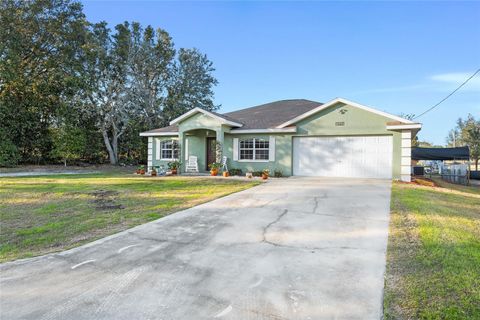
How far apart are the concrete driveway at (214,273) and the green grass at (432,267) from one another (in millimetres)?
189

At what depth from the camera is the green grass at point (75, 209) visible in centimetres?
495

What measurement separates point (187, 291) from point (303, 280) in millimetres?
1332

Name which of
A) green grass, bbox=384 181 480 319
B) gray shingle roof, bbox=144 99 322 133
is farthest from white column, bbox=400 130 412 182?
green grass, bbox=384 181 480 319

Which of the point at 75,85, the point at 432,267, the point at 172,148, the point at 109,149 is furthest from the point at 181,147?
the point at 432,267

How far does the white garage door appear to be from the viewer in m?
13.4

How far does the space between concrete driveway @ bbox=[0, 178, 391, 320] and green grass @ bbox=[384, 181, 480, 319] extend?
0.19 m

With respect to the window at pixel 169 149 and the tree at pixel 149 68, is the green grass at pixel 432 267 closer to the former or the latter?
the window at pixel 169 149

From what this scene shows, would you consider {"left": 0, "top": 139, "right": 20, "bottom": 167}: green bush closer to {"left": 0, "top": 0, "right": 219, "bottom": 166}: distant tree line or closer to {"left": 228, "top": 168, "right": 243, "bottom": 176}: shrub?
{"left": 0, "top": 0, "right": 219, "bottom": 166}: distant tree line

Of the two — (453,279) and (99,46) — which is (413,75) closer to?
(453,279)

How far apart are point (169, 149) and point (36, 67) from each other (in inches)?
505

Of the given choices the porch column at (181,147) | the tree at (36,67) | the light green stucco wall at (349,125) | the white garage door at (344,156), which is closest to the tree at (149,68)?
the tree at (36,67)

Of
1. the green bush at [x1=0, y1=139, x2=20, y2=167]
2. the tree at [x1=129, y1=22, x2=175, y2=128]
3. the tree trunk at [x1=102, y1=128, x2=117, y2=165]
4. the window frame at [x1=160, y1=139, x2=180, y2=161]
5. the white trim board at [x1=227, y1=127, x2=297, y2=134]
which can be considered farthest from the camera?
Result: the tree at [x1=129, y1=22, x2=175, y2=128]

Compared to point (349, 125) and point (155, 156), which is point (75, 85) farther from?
point (349, 125)

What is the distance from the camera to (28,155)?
2139cm
